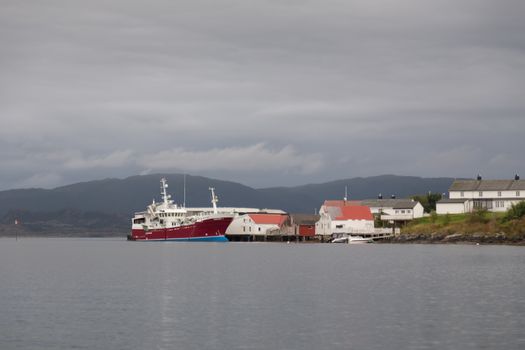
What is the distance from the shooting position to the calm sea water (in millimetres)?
40312

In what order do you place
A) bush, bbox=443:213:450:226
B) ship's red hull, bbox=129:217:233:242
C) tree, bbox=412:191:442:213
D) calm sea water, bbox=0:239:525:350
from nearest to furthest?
1. calm sea water, bbox=0:239:525:350
2. bush, bbox=443:213:450:226
3. tree, bbox=412:191:442:213
4. ship's red hull, bbox=129:217:233:242

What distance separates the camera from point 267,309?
51125mm

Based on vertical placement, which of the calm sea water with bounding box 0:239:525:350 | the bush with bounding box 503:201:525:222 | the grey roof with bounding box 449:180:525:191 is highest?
the grey roof with bounding box 449:180:525:191

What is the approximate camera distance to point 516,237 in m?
145

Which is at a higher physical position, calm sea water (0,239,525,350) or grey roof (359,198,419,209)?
grey roof (359,198,419,209)

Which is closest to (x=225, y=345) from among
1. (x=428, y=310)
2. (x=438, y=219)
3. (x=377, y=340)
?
(x=377, y=340)

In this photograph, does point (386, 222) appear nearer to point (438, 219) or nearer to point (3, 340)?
point (438, 219)

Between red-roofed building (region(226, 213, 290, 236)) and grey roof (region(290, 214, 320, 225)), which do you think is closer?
grey roof (region(290, 214, 320, 225))

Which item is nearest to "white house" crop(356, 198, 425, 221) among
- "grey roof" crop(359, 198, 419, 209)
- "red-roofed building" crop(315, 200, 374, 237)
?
"grey roof" crop(359, 198, 419, 209)

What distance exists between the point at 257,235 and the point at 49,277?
388 feet

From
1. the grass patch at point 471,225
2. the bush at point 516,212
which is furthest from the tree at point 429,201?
the bush at point 516,212

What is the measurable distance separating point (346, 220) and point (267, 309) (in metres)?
128

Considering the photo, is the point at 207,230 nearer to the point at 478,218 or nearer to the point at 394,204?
the point at 394,204

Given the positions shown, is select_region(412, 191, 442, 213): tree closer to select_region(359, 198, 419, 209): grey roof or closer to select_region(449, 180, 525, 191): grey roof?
select_region(359, 198, 419, 209): grey roof
